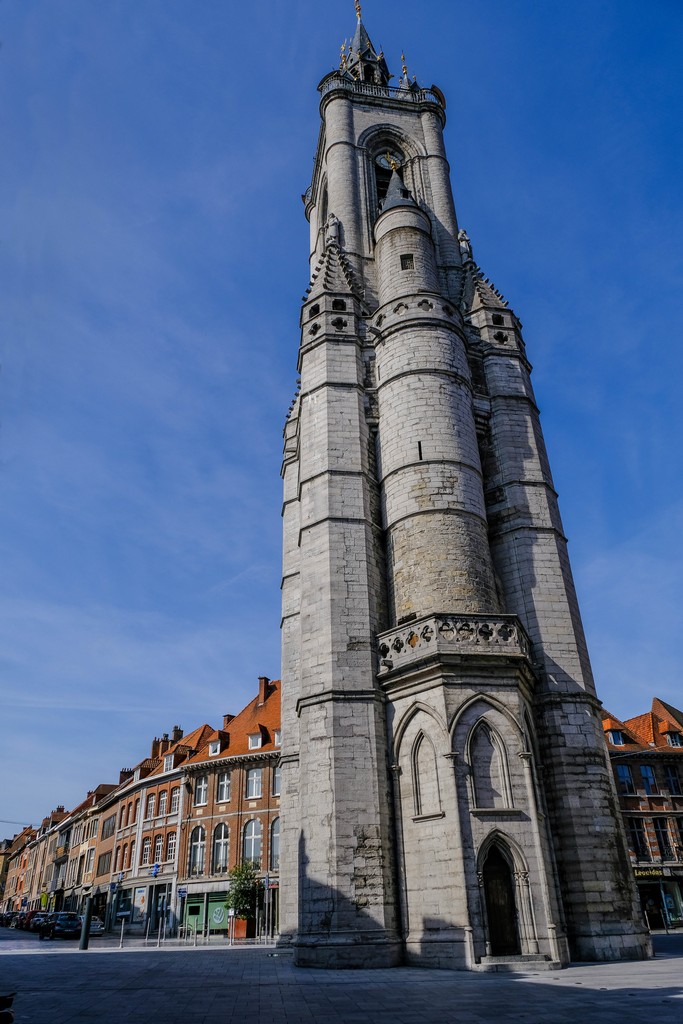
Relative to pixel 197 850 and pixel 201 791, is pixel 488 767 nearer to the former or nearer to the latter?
pixel 197 850

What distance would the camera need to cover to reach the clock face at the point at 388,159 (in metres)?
31.4

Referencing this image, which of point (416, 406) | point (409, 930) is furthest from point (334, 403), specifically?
point (409, 930)

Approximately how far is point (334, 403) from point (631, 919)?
14279mm

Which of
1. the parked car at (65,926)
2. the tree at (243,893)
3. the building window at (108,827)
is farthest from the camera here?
the building window at (108,827)

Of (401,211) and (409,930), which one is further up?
(401,211)

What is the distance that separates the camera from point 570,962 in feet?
47.9

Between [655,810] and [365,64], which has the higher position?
[365,64]

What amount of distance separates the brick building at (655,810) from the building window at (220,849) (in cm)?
1803

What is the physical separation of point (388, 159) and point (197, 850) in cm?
3224

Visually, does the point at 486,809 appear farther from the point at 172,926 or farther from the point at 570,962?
the point at 172,926

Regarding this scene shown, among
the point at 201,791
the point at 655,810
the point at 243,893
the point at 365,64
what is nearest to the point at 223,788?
the point at 201,791

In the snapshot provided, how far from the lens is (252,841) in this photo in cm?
3356

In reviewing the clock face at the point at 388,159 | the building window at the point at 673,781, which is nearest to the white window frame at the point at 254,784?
the building window at the point at 673,781

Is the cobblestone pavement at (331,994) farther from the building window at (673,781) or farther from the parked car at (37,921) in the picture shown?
the building window at (673,781)
